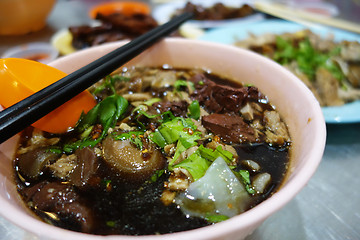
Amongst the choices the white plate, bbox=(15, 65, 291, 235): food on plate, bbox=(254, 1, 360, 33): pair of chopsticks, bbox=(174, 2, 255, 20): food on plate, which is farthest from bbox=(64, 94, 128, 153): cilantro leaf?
bbox=(254, 1, 360, 33): pair of chopsticks

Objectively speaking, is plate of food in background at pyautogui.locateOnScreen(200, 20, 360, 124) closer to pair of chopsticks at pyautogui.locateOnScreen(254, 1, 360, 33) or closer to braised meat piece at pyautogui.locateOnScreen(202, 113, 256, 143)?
pair of chopsticks at pyautogui.locateOnScreen(254, 1, 360, 33)

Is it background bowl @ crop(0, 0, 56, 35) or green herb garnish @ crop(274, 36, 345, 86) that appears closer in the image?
green herb garnish @ crop(274, 36, 345, 86)

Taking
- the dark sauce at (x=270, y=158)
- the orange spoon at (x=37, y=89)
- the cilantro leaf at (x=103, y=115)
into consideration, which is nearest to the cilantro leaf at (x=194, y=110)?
the dark sauce at (x=270, y=158)

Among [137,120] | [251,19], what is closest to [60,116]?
[137,120]

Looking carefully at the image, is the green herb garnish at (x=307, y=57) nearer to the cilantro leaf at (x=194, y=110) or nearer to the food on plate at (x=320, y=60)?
the food on plate at (x=320, y=60)

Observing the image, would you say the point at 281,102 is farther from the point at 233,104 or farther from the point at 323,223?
the point at 323,223
